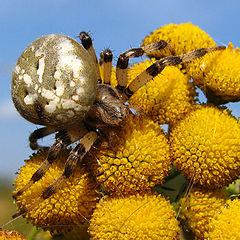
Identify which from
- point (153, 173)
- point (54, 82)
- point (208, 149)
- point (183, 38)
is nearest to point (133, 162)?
point (153, 173)

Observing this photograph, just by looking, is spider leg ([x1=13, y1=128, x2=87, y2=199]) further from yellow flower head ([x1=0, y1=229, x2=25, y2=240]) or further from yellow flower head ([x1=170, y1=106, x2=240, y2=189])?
yellow flower head ([x1=170, y1=106, x2=240, y2=189])

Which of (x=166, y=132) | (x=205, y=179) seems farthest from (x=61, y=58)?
(x=205, y=179)

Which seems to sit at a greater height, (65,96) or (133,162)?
(65,96)

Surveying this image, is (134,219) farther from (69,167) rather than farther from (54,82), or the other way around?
(54,82)

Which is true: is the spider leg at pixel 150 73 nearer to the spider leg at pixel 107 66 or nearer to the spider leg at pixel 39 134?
the spider leg at pixel 107 66

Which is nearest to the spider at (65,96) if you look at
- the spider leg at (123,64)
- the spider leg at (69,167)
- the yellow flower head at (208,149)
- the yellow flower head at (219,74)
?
the spider leg at (69,167)

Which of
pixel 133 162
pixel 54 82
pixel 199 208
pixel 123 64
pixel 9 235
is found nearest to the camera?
pixel 54 82

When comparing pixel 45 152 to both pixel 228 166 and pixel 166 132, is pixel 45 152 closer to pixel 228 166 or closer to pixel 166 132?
pixel 166 132
